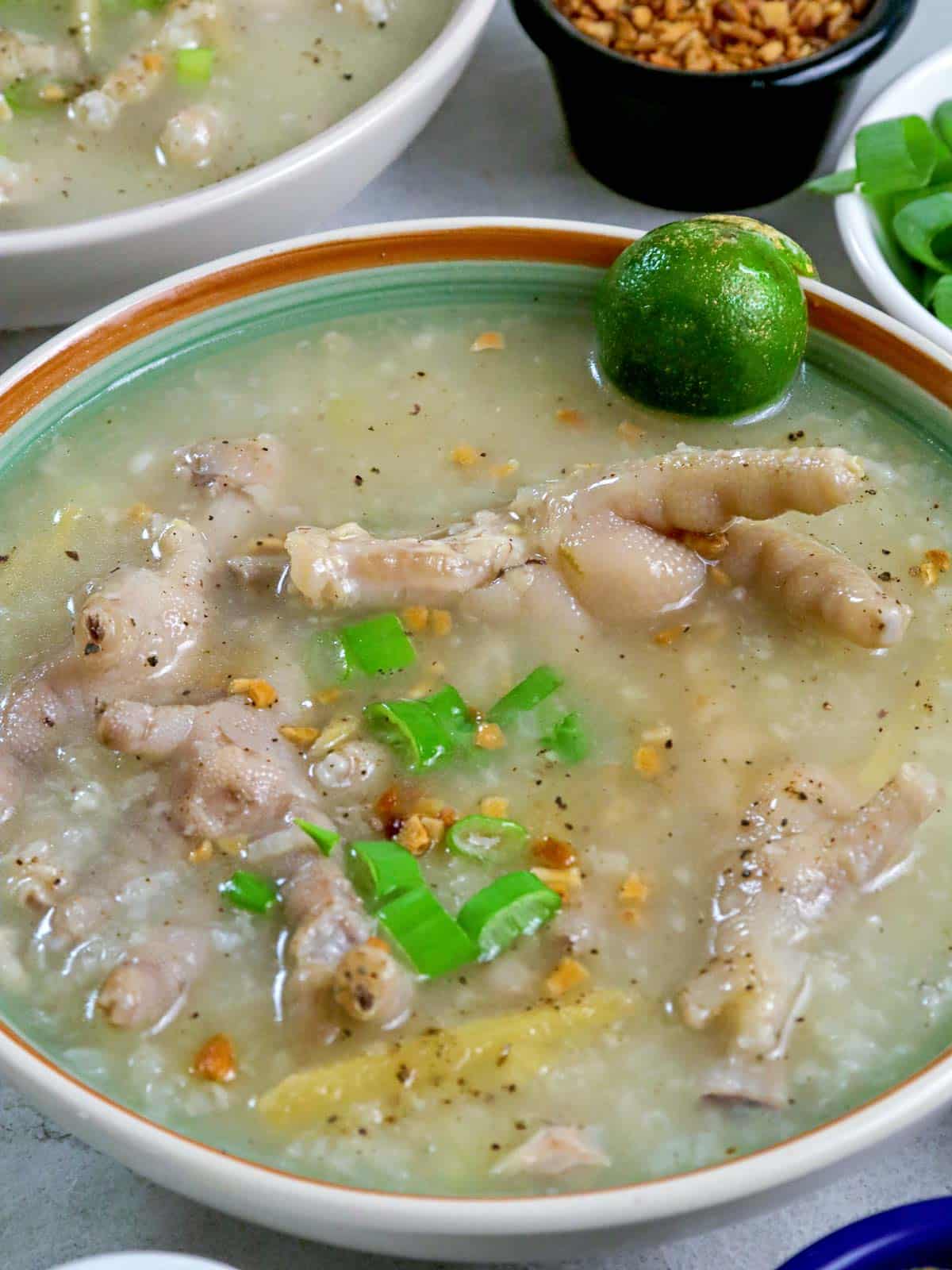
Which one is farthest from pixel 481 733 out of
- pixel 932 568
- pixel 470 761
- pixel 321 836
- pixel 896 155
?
pixel 896 155

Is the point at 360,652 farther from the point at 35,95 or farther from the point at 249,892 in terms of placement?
the point at 35,95

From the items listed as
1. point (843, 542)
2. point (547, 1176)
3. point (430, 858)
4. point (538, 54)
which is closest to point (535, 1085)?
point (547, 1176)

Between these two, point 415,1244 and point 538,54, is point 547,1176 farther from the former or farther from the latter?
point 538,54

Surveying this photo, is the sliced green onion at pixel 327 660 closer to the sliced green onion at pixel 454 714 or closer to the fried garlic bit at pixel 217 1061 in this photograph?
the sliced green onion at pixel 454 714

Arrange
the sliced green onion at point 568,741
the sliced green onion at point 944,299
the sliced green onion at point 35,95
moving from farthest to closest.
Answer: the sliced green onion at point 35,95
the sliced green onion at point 944,299
the sliced green onion at point 568,741

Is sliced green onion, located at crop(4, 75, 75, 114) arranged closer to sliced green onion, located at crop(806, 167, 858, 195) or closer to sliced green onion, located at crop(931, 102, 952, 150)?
sliced green onion, located at crop(806, 167, 858, 195)

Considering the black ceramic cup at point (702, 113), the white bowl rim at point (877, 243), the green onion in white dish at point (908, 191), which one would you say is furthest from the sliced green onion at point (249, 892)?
the black ceramic cup at point (702, 113)

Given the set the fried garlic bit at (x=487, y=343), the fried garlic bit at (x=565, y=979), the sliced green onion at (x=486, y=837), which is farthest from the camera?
the fried garlic bit at (x=487, y=343)
